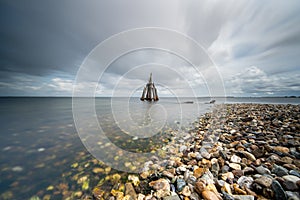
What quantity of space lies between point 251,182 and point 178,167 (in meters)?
1.14

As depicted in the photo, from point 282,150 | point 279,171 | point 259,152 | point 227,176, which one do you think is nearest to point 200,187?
point 227,176

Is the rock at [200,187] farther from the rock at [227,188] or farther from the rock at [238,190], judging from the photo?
the rock at [238,190]

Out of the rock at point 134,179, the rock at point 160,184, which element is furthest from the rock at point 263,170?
the rock at point 134,179

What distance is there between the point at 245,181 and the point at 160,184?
1334 mm

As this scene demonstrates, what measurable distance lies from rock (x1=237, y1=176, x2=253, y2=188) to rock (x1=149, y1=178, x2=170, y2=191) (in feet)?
3.66

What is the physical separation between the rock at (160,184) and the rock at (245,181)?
1.11 meters

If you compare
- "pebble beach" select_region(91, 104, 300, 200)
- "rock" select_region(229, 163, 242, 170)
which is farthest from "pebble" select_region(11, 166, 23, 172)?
"rock" select_region(229, 163, 242, 170)

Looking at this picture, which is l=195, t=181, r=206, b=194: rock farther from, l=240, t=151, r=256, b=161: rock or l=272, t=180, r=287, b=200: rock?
l=240, t=151, r=256, b=161: rock

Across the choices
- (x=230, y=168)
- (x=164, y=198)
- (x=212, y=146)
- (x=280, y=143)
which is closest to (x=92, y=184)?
(x=164, y=198)

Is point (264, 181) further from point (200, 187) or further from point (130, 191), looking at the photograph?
point (130, 191)

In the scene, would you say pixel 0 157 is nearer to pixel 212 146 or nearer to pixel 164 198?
pixel 164 198

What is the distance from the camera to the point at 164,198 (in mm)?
1520

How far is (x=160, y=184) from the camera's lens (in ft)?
5.85

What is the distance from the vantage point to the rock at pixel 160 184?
171 centimetres
